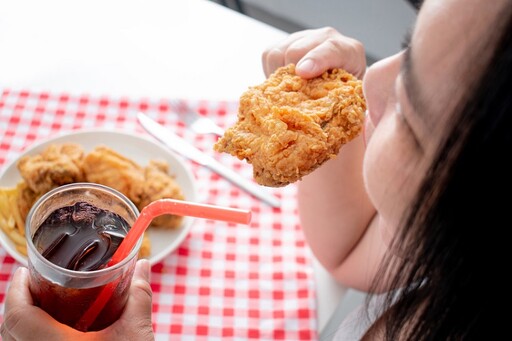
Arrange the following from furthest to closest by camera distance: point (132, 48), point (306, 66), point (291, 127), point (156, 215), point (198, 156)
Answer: point (132, 48) → point (198, 156) → point (306, 66) → point (291, 127) → point (156, 215)

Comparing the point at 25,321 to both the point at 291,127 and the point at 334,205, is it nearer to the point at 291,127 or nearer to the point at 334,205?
the point at 291,127

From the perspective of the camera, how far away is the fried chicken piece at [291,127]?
3.00 feet

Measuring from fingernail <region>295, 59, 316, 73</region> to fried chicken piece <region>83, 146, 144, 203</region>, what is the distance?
38cm

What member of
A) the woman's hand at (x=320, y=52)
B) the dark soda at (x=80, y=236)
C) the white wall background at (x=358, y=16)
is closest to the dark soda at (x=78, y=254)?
the dark soda at (x=80, y=236)

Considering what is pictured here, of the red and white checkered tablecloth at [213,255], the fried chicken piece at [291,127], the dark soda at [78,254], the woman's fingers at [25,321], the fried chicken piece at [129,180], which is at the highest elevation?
the fried chicken piece at [291,127]

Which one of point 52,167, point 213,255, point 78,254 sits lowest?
point 213,255

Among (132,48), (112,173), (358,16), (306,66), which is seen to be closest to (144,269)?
(112,173)

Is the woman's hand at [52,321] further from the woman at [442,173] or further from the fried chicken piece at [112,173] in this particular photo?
the fried chicken piece at [112,173]

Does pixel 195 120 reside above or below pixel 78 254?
below

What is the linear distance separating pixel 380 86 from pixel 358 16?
1.74 metres

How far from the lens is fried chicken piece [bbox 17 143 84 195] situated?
1190 mm

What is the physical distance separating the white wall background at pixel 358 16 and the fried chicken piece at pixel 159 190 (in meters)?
1.39

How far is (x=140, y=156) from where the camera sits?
133 cm

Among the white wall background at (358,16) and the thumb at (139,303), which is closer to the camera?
the thumb at (139,303)
